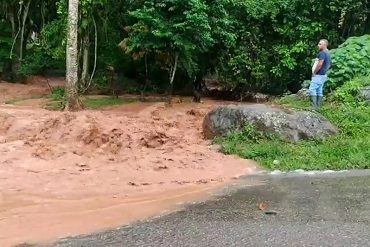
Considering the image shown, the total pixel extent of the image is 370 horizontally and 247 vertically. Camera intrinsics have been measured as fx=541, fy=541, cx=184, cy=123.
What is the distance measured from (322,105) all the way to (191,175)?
16.6 ft

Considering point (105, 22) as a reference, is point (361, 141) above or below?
below

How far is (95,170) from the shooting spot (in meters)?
8.94

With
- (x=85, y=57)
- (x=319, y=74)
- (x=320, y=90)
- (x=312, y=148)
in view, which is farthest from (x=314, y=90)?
(x=85, y=57)

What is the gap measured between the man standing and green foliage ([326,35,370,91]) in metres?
1.64

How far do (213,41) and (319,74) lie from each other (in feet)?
15.0

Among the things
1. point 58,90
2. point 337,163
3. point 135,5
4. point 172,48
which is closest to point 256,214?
point 337,163

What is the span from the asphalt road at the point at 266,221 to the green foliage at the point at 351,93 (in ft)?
16.1

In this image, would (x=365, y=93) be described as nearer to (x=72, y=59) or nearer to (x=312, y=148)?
(x=312, y=148)

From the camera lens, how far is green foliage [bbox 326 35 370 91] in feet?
46.0

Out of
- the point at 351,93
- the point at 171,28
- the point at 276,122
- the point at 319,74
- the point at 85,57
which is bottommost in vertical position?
the point at 276,122

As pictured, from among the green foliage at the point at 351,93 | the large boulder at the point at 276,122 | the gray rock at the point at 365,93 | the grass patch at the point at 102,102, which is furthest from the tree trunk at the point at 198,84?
the large boulder at the point at 276,122

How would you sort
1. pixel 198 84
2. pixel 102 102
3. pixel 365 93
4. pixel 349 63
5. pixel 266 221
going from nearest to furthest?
pixel 266 221 → pixel 365 93 → pixel 349 63 → pixel 102 102 → pixel 198 84

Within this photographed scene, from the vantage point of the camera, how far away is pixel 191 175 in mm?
8898

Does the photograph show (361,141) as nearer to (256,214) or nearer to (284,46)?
(256,214)
